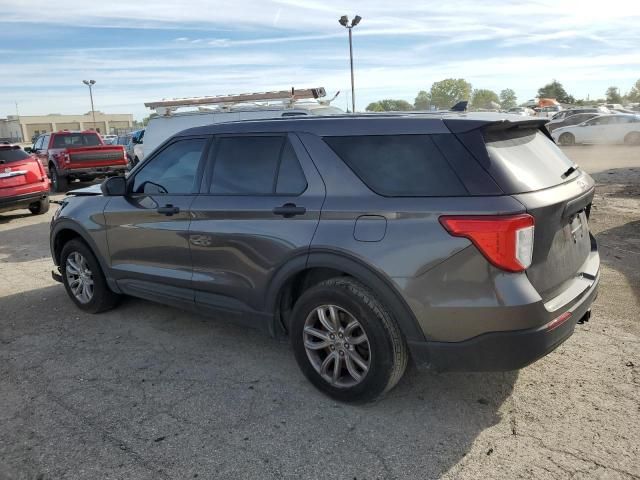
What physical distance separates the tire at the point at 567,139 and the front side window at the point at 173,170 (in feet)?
79.6

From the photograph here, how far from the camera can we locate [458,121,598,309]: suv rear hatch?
281cm

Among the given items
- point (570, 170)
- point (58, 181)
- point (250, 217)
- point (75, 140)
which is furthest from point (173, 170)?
point (75, 140)

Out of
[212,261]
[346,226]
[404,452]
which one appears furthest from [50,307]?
[404,452]

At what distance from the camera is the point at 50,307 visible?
18.1 ft

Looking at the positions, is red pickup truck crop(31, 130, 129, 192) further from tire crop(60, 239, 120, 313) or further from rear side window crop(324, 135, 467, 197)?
rear side window crop(324, 135, 467, 197)

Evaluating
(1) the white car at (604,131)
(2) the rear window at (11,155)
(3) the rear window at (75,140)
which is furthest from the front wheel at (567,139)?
(2) the rear window at (11,155)

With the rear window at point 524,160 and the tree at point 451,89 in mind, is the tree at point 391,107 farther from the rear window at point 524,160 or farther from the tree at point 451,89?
the tree at point 451,89

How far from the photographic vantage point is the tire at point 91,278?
198 inches

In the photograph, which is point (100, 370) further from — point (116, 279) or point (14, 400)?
point (116, 279)

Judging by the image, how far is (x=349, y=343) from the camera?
326 cm

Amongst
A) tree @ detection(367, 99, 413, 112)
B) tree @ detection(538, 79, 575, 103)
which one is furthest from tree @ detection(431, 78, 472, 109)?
tree @ detection(367, 99, 413, 112)

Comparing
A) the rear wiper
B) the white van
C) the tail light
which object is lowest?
the tail light

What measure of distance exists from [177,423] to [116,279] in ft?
6.60

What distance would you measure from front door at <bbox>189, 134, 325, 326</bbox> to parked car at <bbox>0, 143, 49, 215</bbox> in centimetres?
856
